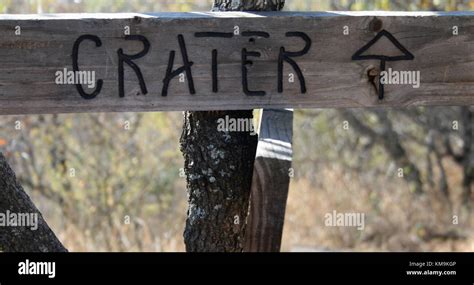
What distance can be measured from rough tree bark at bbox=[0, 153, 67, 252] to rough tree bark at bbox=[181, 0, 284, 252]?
16.9 inches

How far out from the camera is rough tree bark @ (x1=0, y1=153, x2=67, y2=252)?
239 cm

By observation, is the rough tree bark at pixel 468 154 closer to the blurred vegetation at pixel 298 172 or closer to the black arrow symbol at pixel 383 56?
the blurred vegetation at pixel 298 172

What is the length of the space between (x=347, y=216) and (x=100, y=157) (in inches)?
81.3

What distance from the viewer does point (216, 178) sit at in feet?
7.94

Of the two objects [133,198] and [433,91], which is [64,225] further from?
[433,91]

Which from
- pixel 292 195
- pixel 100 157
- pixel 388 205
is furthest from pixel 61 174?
pixel 388 205

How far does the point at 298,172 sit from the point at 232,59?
5918 mm

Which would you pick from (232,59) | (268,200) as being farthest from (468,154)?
(268,200)

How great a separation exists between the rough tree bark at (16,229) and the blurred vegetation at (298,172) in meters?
2.72

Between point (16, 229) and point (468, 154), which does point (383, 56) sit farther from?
point (468, 154)

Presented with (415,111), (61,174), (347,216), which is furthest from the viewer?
(415,111)

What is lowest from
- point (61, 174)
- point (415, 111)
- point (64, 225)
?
point (64, 225)

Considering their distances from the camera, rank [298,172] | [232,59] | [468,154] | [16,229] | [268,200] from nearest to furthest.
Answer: [268,200]
[232,59]
[16,229]
[468,154]
[298,172]

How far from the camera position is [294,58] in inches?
84.1
